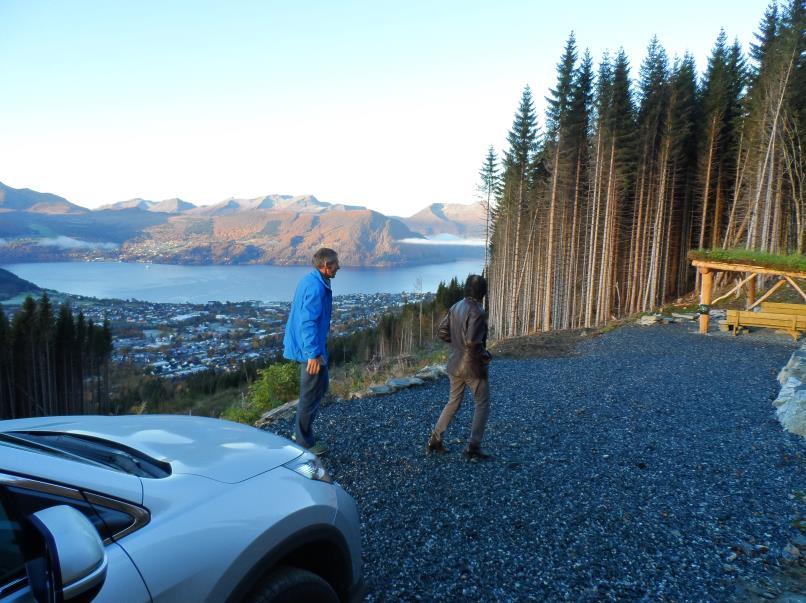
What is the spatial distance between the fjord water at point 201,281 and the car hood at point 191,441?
75062 millimetres

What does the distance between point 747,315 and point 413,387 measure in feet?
38.9

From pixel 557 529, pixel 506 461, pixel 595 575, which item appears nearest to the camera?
pixel 595 575

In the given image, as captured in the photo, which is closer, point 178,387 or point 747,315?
point 747,315

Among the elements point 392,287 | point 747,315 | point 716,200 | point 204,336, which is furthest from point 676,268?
point 392,287

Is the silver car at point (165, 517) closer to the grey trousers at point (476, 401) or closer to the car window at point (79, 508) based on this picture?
the car window at point (79, 508)

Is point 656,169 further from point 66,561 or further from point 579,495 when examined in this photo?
point 66,561

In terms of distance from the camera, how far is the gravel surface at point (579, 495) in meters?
3.26

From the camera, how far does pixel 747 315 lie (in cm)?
1477

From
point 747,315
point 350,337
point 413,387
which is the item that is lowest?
point 350,337

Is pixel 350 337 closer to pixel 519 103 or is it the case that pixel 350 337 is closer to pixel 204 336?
pixel 204 336

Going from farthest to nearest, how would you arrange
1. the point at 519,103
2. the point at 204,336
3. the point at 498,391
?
1. the point at 204,336
2. the point at 519,103
3. the point at 498,391

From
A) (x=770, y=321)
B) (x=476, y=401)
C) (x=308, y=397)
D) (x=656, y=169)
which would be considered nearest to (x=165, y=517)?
(x=308, y=397)

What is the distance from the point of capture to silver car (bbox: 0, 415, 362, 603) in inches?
48.7

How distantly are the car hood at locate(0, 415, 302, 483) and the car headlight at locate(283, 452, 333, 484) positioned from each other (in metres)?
0.03
